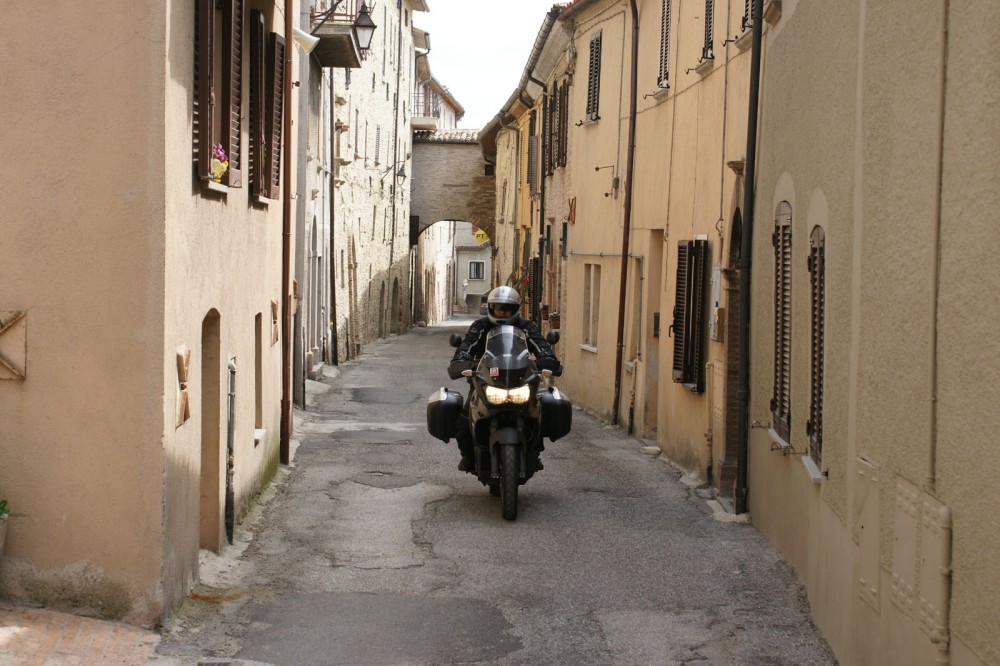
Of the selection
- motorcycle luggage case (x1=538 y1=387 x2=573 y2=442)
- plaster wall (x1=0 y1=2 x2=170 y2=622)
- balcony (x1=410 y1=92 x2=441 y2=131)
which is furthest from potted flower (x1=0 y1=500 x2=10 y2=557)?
balcony (x1=410 y1=92 x2=441 y2=131)

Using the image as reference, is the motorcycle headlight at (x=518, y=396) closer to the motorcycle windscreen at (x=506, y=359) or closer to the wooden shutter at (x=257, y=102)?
the motorcycle windscreen at (x=506, y=359)

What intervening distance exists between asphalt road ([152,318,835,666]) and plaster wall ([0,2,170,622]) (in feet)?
2.18

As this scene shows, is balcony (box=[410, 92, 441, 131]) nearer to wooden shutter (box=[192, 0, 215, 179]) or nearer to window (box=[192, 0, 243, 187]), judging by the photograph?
window (box=[192, 0, 243, 187])

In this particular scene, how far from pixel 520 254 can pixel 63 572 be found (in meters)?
27.5

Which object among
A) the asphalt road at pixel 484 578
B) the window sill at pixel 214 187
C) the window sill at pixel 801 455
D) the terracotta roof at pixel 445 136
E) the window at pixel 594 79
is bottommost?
the asphalt road at pixel 484 578

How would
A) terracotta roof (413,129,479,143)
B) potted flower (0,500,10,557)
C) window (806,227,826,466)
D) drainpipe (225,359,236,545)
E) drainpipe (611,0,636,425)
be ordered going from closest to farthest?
potted flower (0,500,10,557) → window (806,227,826,466) → drainpipe (225,359,236,545) → drainpipe (611,0,636,425) → terracotta roof (413,129,479,143)

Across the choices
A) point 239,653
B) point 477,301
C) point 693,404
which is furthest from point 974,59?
point 477,301

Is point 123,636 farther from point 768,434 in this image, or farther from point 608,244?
point 608,244

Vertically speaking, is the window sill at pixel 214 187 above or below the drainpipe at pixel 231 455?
above

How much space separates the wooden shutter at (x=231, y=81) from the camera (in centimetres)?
884

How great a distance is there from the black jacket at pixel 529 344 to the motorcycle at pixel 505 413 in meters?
0.09

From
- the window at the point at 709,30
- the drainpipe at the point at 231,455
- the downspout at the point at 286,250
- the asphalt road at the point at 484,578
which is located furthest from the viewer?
the window at the point at 709,30

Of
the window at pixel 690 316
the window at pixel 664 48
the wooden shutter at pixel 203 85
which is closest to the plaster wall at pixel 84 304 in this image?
the wooden shutter at pixel 203 85

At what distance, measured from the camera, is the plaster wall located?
675 centimetres
